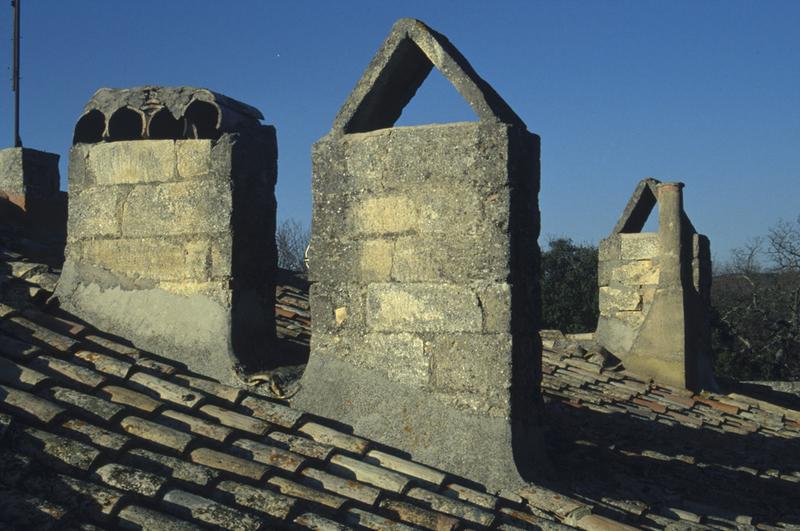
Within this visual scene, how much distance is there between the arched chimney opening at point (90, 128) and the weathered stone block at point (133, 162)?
8.0 inches

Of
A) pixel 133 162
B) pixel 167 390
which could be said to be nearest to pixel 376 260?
pixel 167 390

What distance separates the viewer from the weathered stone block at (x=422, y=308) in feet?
16.2

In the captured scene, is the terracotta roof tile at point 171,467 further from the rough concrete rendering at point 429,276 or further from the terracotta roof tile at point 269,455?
the rough concrete rendering at point 429,276

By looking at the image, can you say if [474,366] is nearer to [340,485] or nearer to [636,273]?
[340,485]

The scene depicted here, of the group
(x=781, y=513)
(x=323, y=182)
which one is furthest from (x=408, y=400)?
(x=781, y=513)

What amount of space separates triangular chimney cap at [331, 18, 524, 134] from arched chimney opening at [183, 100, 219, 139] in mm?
952

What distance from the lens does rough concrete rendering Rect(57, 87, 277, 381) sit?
5590mm

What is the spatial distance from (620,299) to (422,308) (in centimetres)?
773

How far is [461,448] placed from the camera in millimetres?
4828

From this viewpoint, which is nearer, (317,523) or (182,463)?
(317,523)

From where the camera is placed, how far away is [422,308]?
505 cm

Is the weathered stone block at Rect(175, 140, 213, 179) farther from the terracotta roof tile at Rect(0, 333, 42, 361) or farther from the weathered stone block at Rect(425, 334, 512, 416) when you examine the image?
the weathered stone block at Rect(425, 334, 512, 416)

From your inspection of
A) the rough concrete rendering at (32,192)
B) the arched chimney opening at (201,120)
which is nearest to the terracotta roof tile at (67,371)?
the arched chimney opening at (201,120)

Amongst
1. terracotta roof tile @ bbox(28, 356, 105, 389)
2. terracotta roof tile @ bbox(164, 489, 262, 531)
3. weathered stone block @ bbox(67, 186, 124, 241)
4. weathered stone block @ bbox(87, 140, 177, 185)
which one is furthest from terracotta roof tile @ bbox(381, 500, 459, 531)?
weathered stone block @ bbox(67, 186, 124, 241)
